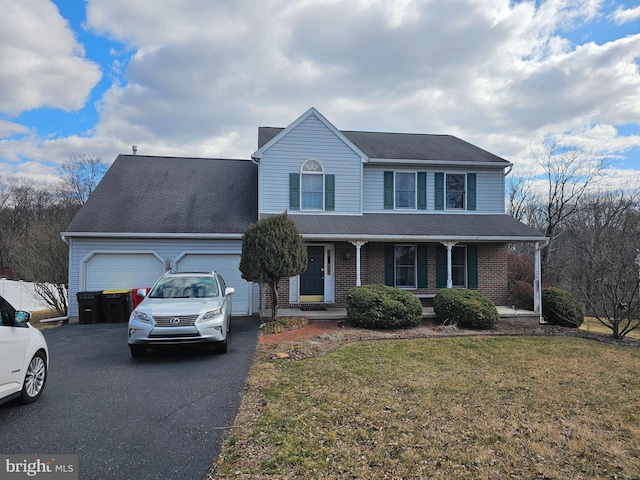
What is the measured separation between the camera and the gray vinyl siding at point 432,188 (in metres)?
14.4

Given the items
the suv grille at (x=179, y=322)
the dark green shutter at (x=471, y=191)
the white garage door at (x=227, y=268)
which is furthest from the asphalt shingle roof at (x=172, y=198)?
the dark green shutter at (x=471, y=191)

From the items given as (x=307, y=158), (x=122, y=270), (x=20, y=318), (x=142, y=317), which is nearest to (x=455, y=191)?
(x=307, y=158)

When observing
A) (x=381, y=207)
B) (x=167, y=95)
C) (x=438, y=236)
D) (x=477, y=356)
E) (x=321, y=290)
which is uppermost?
(x=167, y=95)

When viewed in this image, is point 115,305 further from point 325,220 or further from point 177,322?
Answer: point 325,220

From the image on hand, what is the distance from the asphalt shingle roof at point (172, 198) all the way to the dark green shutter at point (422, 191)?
6.04 metres

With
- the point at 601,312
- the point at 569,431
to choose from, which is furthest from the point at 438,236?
the point at 569,431

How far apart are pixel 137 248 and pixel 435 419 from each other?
36.5ft

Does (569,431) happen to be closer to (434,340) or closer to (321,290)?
(434,340)

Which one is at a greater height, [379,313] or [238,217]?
[238,217]

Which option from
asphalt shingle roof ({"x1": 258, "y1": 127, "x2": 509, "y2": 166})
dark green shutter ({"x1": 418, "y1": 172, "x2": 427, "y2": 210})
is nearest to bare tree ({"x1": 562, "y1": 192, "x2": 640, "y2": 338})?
asphalt shingle roof ({"x1": 258, "y1": 127, "x2": 509, "y2": 166})

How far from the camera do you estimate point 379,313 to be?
10.6m

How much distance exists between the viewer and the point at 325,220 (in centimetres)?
1334

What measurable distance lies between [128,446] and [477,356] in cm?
665

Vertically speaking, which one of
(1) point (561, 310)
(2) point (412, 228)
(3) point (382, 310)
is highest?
(2) point (412, 228)
